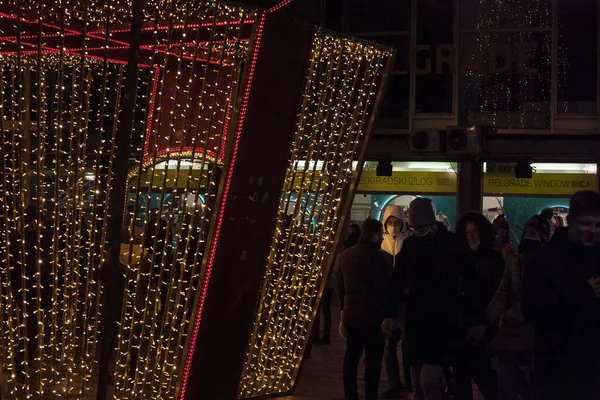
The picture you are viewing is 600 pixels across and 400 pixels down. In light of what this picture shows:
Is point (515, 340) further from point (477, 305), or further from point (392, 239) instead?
point (392, 239)

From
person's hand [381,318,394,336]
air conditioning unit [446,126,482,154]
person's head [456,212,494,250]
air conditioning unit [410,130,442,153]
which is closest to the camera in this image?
person's hand [381,318,394,336]

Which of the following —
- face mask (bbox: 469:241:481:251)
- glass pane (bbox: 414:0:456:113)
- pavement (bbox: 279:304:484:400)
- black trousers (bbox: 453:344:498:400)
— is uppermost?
glass pane (bbox: 414:0:456:113)

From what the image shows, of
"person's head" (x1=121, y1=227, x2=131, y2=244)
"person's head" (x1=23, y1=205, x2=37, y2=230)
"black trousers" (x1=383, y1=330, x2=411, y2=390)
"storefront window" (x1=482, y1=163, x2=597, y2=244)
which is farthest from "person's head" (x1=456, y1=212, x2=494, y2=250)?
"storefront window" (x1=482, y1=163, x2=597, y2=244)

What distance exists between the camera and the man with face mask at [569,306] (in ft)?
15.7

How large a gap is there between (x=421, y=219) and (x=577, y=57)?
1475cm

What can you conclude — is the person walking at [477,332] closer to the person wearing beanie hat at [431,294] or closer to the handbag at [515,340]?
the person wearing beanie hat at [431,294]

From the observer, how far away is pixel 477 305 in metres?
6.96

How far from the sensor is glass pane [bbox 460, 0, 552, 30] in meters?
20.6

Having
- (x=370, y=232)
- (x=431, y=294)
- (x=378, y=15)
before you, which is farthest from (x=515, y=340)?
(x=378, y=15)

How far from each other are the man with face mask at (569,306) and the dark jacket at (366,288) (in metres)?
3.27

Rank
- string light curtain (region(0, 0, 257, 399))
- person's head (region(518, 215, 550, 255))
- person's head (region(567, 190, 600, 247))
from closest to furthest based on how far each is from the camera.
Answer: person's head (region(567, 190, 600, 247)) → string light curtain (region(0, 0, 257, 399)) → person's head (region(518, 215, 550, 255))

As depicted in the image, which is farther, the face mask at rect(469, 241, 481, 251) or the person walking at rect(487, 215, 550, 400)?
the face mask at rect(469, 241, 481, 251)

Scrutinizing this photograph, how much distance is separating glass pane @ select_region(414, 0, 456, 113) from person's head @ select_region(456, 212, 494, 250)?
13.5 metres

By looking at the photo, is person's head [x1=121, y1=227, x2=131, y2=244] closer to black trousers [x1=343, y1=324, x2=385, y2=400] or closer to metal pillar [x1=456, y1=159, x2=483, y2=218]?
black trousers [x1=343, y1=324, x2=385, y2=400]
